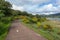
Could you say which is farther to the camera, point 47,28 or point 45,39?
point 47,28

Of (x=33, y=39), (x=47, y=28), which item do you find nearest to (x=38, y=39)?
(x=33, y=39)

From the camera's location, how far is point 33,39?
12.8 meters

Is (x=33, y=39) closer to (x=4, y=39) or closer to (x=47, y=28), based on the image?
(x=4, y=39)

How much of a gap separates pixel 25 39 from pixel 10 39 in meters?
1.18

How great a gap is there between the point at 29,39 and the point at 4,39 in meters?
1.97

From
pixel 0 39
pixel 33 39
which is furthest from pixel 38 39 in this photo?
pixel 0 39

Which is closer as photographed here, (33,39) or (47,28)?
(33,39)

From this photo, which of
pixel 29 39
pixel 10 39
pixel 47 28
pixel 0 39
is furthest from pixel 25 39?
pixel 47 28

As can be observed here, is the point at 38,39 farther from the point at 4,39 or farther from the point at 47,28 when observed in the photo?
the point at 47,28

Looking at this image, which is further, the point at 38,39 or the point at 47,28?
the point at 47,28

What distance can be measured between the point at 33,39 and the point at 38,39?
38 cm

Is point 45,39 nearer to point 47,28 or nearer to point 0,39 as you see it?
point 0,39

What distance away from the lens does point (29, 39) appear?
12.9 metres

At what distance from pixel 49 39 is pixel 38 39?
82 centimetres
